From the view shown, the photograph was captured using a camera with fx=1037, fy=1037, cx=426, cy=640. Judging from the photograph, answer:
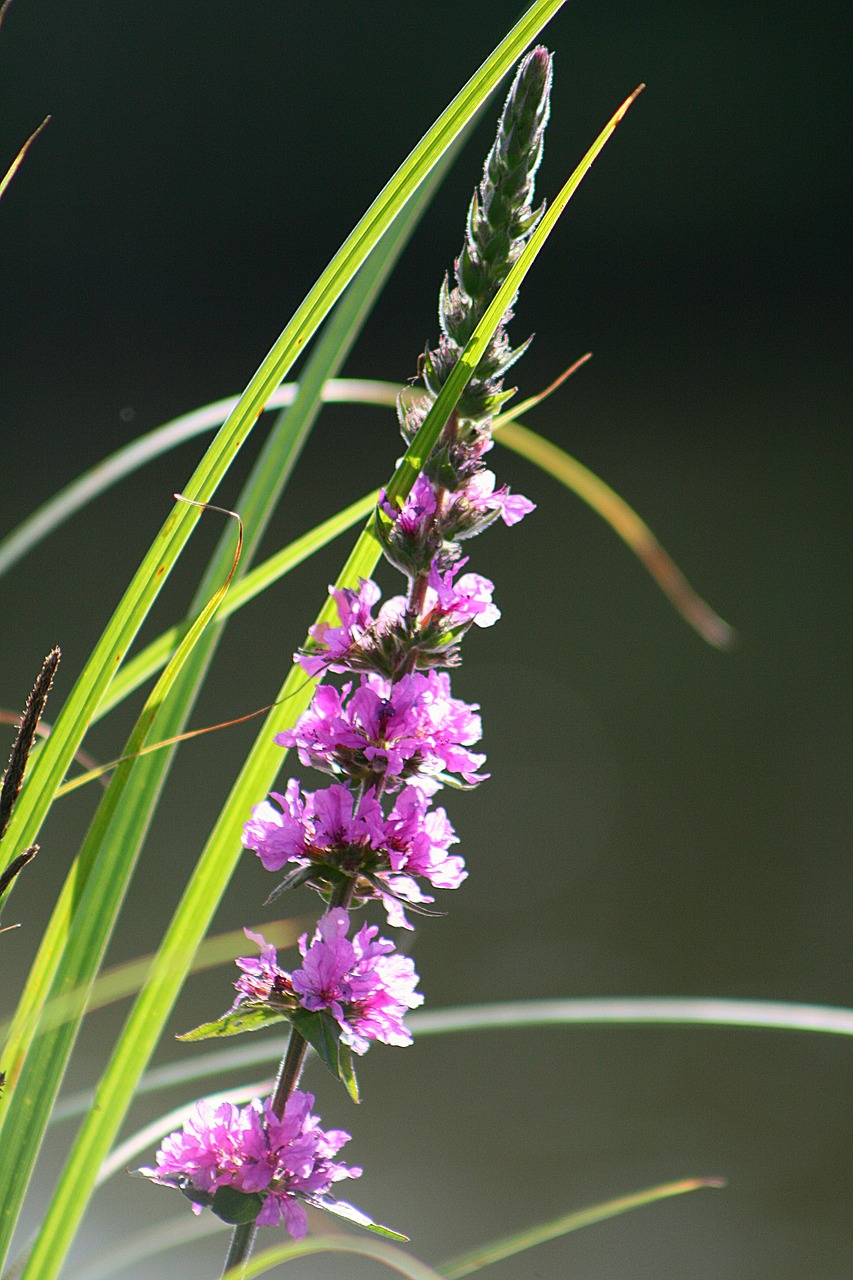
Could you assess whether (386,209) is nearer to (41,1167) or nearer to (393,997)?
(393,997)

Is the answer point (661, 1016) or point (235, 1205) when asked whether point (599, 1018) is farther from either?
point (235, 1205)

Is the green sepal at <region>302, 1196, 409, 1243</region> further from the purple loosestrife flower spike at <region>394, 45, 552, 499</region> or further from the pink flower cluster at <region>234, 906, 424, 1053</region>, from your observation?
the purple loosestrife flower spike at <region>394, 45, 552, 499</region>

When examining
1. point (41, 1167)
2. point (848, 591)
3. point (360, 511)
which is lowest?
point (41, 1167)

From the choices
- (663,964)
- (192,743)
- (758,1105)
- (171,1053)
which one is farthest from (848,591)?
(171,1053)

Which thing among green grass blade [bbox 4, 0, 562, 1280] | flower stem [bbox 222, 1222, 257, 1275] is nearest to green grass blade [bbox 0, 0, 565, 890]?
green grass blade [bbox 4, 0, 562, 1280]

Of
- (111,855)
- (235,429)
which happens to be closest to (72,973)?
(111,855)

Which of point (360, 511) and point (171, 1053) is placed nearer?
point (360, 511)

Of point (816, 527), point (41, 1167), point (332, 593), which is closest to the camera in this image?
point (332, 593)
